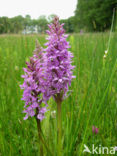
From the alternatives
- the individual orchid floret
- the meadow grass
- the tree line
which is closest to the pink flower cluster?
the individual orchid floret

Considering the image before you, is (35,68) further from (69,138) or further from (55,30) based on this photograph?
(69,138)

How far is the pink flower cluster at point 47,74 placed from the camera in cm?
101

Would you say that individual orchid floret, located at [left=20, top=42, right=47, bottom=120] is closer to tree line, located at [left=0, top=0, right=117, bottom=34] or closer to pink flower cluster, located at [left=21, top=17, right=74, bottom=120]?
pink flower cluster, located at [left=21, top=17, right=74, bottom=120]

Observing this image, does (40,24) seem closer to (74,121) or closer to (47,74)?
(74,121)

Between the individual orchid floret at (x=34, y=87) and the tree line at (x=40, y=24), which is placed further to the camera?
the tree line at (x=40, y=24)

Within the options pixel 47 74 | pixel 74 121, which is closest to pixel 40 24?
pixel 74 121

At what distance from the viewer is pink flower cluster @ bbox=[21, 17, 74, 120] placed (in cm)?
101

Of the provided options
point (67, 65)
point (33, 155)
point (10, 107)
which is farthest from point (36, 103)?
point (10, 107)

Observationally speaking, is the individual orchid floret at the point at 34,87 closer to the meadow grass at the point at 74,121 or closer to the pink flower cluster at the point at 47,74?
the pink flower cluster at the point at 47,74

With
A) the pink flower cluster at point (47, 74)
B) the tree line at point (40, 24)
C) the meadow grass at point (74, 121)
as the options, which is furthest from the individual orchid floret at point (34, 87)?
the tree line at point (40, 24)

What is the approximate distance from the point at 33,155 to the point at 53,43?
881mm

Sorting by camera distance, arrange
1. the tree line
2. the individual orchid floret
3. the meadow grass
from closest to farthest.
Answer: the individual orchid floret, the meadow grass, the tree line

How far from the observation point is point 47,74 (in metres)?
1.05

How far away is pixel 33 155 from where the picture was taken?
1321mm
